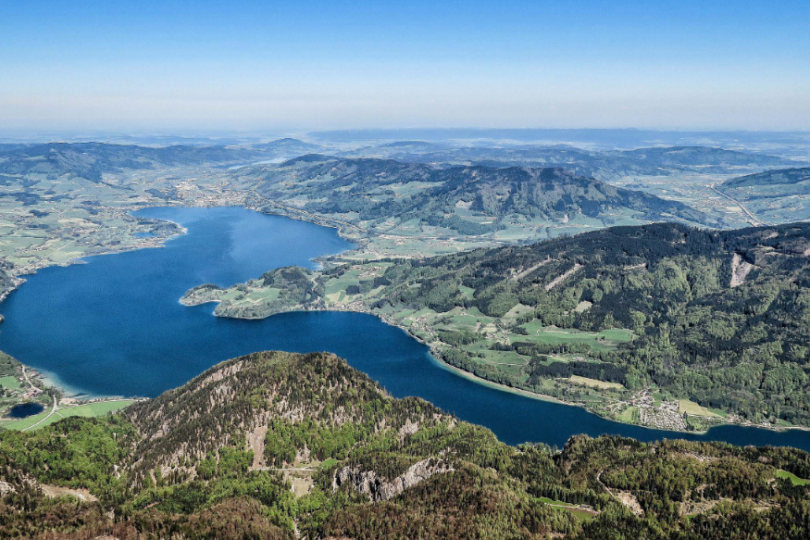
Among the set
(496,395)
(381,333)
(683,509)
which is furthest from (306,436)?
(381,333)

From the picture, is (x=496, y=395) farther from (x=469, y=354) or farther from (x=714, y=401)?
(x=714, y=401)

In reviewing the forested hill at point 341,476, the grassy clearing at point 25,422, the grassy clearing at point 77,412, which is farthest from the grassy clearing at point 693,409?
the grassy clearing at point 25,422

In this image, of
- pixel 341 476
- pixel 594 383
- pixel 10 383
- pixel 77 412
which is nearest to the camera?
pixel 341 476

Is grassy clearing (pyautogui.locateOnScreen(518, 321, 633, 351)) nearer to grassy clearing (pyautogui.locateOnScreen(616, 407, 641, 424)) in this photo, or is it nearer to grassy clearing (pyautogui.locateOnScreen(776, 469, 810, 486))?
grassy clearing (pyautogui.locateOnScreen(616, 407, 641, 424))

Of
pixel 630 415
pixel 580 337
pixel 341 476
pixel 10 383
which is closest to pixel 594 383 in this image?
pixel 630 415

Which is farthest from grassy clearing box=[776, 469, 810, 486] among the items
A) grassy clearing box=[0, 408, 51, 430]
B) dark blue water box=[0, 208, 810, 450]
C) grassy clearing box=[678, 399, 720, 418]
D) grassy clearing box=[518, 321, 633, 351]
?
grassy clearing box=[0, 408, 51, 430]

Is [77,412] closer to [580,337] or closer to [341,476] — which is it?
[341,476]

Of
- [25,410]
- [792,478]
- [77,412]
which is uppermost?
[792,478]
